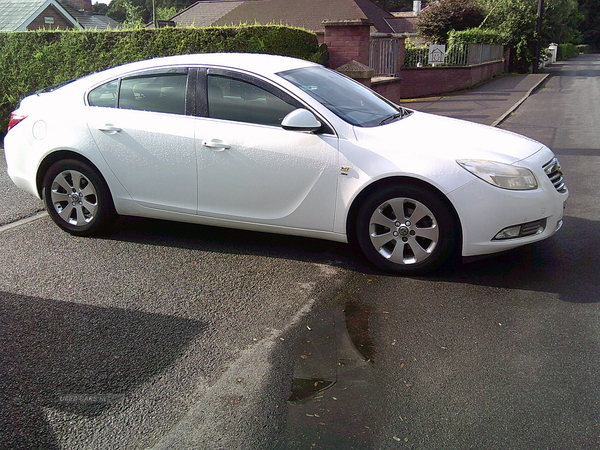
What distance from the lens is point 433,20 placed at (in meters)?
34.3

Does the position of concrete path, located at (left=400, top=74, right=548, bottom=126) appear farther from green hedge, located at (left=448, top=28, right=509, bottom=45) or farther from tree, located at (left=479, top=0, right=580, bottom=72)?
tree, located at (left=479, top=0, right=580, bottom=72)

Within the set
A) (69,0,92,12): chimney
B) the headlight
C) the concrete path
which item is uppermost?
(69,0,92,12): chimney

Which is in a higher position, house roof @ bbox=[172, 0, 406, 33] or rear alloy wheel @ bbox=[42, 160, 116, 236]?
house roof @ bbox=[172, 0, 406, 33]

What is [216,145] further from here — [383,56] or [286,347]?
[383,56]

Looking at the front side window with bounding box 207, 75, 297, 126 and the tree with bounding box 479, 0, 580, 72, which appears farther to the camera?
the tree with bounding box 479, 0, 580, 72

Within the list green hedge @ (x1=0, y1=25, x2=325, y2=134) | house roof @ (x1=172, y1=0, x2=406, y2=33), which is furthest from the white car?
house roof @ (x1=172, y1=0, x2=406, y2=33)

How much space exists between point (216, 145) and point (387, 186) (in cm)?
147

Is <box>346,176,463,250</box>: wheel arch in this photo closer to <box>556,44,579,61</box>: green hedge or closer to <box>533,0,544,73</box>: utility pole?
<box>533,0,544,73</box>: utility pole

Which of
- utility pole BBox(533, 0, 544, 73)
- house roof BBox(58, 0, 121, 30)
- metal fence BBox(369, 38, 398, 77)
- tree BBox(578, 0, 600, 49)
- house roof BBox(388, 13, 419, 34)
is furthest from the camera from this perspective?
tree BBox(578, 0, 600, 49)

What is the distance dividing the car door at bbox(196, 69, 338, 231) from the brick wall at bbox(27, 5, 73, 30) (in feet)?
112

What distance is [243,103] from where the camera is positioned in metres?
5.31

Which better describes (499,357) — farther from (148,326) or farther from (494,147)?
(148,326)

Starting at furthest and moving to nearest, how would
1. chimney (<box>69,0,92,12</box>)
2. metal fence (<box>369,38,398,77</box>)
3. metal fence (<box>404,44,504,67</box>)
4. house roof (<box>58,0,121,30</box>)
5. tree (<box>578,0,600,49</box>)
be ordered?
tree (<box>578,0,600,49</box>)
chimney (<box>69,0,92,12</box>)
house roof (<box>58,0,121,30</box>)
metal fence (<box>404,44,504,67</box>)
metal fence (<box>369,38,398,77</box>)

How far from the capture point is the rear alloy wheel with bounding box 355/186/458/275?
4777 mm
